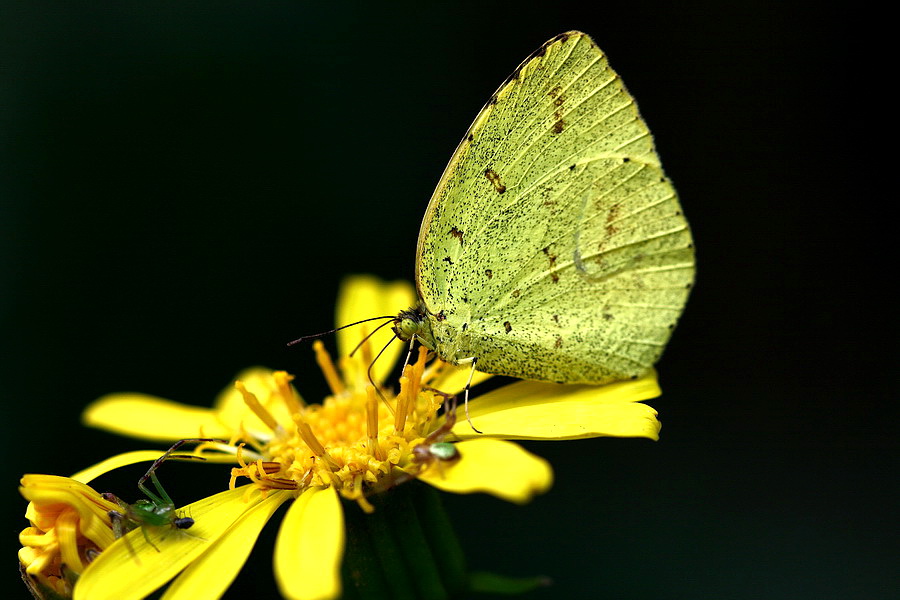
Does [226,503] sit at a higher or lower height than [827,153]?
lower

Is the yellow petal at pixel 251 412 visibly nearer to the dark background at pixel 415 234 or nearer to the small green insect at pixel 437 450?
the dark background at pixel 415 234

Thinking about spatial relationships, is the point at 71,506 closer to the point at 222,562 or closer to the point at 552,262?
the point at 222,562

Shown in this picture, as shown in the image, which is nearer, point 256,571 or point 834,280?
point 256,571

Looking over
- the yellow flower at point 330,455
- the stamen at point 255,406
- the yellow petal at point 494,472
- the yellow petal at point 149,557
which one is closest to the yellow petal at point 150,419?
the yellow flower at point 330,455

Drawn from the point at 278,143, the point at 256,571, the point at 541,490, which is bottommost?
the point at 256,571

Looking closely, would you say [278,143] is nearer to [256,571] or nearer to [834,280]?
[256,571]

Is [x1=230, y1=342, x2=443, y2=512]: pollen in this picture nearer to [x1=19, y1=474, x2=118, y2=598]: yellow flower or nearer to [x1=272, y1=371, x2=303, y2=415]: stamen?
[x1=272, y1=371, x2=303, y2=415]: stamen

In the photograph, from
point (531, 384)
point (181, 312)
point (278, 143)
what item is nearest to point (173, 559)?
point (531, 384)
